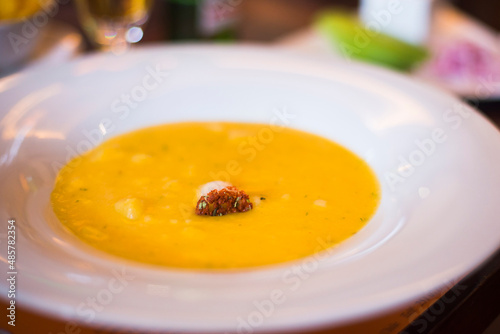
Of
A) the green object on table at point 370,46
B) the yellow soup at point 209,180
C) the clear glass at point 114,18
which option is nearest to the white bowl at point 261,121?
the yellow soup at point 209,180

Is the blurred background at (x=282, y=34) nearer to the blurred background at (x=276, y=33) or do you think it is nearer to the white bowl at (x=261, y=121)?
the blurred background at (x=276, y=33)

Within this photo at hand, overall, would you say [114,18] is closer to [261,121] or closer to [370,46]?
[261,121]

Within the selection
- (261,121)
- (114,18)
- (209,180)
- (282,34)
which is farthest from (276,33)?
(209,180)

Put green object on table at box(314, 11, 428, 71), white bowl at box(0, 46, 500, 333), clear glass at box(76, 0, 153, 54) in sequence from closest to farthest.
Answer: white bowl at box(0, 46, 500, 333), clear glass at box(76, 0, 153, 54), green object on table at box(314, 11, 428, 71)

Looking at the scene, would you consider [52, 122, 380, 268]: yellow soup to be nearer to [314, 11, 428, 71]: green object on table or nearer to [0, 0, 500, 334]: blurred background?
[0, 0, 500, 334]: blurred background

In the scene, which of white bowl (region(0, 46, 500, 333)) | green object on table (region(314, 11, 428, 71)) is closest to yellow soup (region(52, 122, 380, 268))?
white bowl (region(0, 46, 500, 333))
